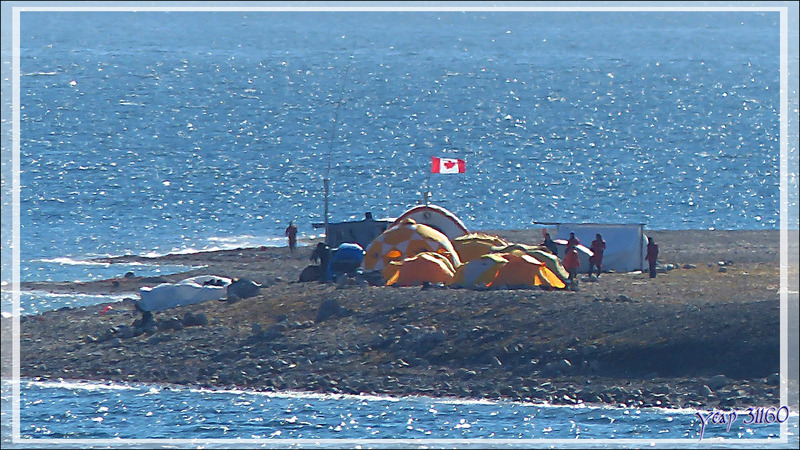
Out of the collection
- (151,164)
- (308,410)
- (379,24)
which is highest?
(379,24)

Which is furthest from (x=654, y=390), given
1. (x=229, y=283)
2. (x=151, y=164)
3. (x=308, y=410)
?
(x=151, y=164)

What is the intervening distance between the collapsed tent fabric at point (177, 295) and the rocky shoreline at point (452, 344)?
1.75ft

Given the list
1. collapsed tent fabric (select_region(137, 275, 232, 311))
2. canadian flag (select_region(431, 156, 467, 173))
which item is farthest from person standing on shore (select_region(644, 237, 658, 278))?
collapsed tent fabric (select_region(137, 275, 232, 311))

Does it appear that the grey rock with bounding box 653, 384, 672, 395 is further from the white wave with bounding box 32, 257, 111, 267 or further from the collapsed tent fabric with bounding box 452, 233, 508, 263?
the white wave with bounding box 32, 257, 111, 267

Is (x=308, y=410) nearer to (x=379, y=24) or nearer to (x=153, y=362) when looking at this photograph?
(x=153, y=362)

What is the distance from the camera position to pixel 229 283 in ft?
113

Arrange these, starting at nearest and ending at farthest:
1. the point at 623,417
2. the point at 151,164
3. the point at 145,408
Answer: the point at 623,417, the point at 145,408, the point at 151,164

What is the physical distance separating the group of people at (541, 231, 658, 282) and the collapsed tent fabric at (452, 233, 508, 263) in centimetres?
116

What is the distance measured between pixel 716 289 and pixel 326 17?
109 metres

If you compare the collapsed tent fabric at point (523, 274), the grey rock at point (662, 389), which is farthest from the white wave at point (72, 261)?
the grey rock at point (662, 389)

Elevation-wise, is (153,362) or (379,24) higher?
(379,24)

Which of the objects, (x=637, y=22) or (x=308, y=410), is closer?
(x=308, y=410)

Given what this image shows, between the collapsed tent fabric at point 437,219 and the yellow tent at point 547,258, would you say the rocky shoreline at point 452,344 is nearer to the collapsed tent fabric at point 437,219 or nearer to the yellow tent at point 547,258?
the yellow tent at point 547,258

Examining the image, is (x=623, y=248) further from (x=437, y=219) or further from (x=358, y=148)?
(x=358, y=148)
